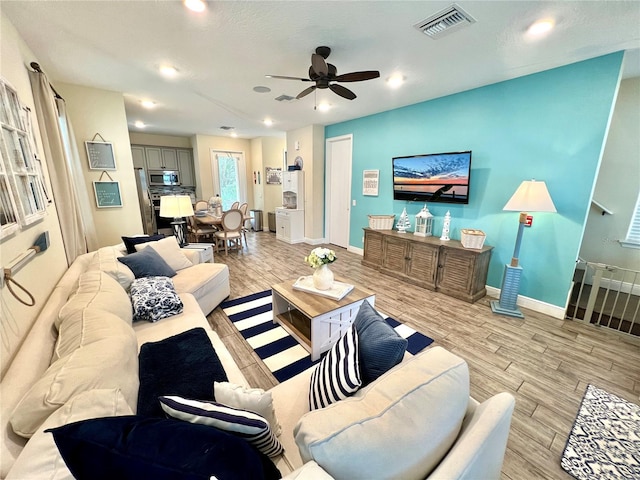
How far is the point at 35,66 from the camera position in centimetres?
221

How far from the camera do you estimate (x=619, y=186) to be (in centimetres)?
332


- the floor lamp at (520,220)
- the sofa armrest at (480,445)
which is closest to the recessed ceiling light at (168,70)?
the sofa armrest at (480,445)

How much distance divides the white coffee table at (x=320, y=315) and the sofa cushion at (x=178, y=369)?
2.55 ft

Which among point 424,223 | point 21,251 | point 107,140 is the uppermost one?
point 107,140

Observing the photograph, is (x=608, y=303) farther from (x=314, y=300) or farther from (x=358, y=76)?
(x=358, y=76)

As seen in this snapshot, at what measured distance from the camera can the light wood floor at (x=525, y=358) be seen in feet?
5.13

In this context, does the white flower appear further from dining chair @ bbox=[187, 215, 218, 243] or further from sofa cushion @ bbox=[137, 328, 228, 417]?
dining chair @ bbox=[187, 215, 218, 243]

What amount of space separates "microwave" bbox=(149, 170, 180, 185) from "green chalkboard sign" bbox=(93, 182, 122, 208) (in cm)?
376

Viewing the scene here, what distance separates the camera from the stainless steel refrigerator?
221 inches

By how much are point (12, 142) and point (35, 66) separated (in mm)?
1274

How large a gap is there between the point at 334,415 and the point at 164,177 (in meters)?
8.05

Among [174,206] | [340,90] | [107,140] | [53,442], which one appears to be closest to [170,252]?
[174,206]

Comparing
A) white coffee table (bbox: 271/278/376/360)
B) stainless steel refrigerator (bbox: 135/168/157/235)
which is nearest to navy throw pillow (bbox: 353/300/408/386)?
white coffee table (bbox: 271/278/376/360)

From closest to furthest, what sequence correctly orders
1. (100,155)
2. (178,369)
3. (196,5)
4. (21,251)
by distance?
(178,369) → (21,251) → (196,5) → (100,155)
